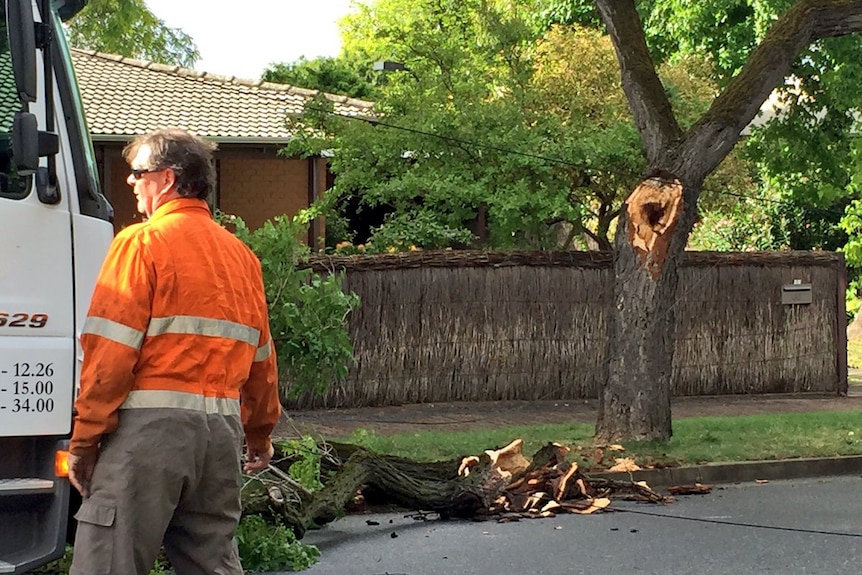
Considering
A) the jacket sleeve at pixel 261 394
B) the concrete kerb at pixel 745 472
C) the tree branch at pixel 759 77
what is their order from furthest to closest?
1. the tree branch at pixel 759 77
2. the concrete kerb at pixel 745 472
3. the jacket sleeve at pixel 261 394

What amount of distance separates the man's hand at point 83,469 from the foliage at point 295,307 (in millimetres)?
5516

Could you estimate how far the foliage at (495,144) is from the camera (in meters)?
14.8

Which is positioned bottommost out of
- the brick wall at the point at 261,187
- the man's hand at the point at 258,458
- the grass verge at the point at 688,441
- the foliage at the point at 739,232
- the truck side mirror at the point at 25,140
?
the grass verge at the point at 688,441

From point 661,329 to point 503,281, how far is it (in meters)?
4.16

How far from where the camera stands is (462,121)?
14.9 metres

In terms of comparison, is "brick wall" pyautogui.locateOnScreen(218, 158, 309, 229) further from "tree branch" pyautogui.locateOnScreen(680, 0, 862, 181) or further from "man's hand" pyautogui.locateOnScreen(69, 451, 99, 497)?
"man's hand" pyautogui.locateOnScreen(69, 451, 99, 497)

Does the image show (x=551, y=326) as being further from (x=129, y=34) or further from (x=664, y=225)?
(x=129, y=34)

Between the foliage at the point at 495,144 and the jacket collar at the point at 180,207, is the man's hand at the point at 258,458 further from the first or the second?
the foliage at the point at 495,144

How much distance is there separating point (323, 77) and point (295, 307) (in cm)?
2263

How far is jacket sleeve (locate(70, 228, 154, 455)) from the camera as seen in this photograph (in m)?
3.69

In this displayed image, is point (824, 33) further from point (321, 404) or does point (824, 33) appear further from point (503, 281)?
point (321, 404)

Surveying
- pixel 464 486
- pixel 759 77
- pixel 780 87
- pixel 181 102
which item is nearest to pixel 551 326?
pixel 780 87

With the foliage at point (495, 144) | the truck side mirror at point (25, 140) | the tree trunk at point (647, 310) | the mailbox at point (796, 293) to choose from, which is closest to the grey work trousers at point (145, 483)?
the truck side mirror at point (25, 140)

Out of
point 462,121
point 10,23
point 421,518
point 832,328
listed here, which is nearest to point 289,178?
point 462,121
